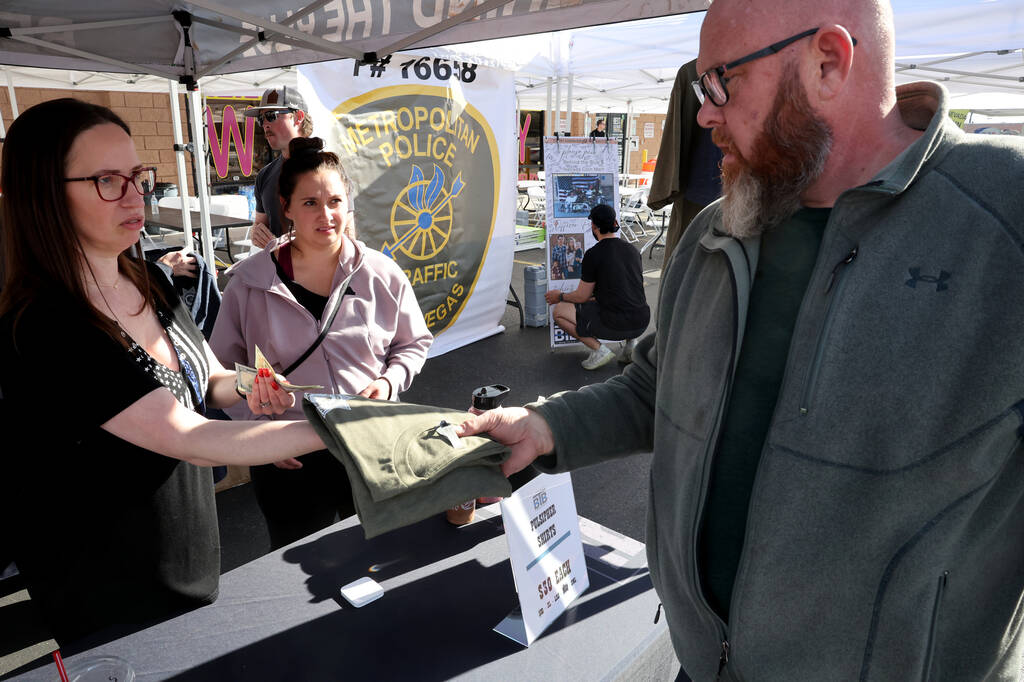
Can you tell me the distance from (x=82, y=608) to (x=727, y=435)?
1.63m

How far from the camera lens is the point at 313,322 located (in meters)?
2.32

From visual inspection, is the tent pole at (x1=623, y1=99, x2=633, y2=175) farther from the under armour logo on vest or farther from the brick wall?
the under armour logo on vest

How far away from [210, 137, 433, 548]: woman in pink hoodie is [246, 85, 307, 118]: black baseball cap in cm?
182

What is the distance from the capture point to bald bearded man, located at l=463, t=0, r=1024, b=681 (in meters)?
0.90

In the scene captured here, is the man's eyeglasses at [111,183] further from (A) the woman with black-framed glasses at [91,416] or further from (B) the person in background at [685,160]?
(B) the person in background at [685,160]

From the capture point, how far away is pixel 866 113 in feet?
3.54

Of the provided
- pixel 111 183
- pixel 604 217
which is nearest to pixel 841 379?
pixel 111 183

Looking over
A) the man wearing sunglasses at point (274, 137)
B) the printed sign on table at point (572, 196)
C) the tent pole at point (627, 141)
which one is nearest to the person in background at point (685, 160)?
the man wearing sunglasses at point (274, 137)

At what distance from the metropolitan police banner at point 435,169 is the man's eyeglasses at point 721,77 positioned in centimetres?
413

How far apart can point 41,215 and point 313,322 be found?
930 mm

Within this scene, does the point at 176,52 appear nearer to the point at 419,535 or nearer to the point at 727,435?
the point at 419,535

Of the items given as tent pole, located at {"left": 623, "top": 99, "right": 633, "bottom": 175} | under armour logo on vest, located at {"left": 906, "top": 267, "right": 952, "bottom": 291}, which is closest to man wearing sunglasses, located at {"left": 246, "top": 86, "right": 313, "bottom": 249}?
under armour logo on vest, located at {"left": 906, "top": 267, "right": 952, "bottom": 291}

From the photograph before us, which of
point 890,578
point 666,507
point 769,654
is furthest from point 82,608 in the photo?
point 890,578

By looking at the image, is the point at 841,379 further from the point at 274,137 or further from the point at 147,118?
the point at 147,118
